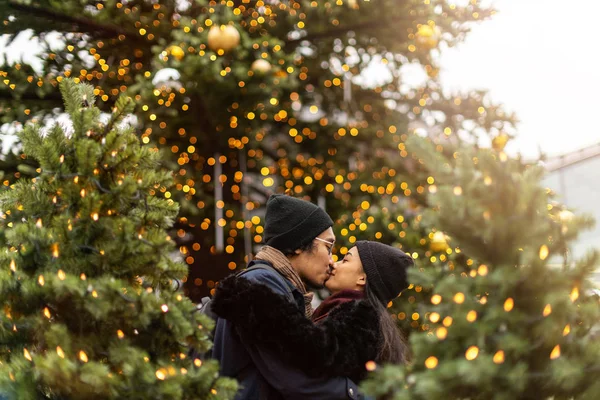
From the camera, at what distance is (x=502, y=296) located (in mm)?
1342

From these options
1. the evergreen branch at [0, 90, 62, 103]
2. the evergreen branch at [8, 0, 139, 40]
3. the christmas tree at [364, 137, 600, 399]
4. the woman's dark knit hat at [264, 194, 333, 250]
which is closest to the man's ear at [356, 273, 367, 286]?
the woman's dark knit hat at [264, 194, 333, 250]

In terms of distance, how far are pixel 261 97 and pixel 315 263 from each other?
2032 millimetres

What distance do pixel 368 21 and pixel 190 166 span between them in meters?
1.87

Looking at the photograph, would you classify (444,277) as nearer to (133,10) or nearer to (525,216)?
(525,216)

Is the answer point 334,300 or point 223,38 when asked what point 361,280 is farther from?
point 223,38

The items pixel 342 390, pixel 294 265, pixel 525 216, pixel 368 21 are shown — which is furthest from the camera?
pixel 368 21

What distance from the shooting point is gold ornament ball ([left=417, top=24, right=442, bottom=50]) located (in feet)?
14.8

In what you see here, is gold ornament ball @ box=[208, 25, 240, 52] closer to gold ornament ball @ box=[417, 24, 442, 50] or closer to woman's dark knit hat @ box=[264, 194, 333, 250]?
gold ornament ball @ box=[417, 24, 442, 50]

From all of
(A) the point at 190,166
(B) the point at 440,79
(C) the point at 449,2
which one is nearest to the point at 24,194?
(A) the point at 190,166

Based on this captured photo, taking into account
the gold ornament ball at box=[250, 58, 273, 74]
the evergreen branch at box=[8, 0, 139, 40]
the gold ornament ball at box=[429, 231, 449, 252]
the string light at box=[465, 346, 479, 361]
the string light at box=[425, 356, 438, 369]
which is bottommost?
the gold ornament ball at box=[429, 231, 449, 252]

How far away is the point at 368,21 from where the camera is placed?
477 cm

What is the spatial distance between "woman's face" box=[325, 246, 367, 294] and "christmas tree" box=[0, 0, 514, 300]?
193 cm

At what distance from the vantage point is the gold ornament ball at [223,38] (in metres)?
4.01

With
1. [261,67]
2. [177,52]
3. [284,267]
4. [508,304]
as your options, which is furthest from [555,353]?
[177,52]
